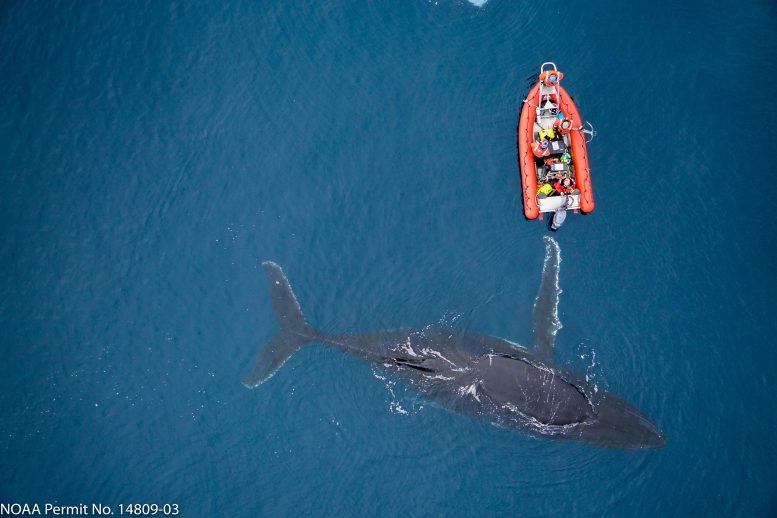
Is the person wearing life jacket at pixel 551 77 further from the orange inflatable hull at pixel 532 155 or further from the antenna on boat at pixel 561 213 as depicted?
the antenna on boat at pixel 561 213

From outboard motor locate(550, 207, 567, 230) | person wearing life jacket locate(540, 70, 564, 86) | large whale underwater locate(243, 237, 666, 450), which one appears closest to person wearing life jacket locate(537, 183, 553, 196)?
outboard motor locate(550, 207, 567, 230)

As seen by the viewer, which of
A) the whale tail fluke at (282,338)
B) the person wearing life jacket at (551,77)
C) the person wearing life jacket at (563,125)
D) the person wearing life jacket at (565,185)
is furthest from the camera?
the person wearing life jacket at (551,77)

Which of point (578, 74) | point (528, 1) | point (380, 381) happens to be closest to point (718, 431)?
point (380, 381)

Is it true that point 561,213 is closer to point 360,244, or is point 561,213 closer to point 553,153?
point 553,153

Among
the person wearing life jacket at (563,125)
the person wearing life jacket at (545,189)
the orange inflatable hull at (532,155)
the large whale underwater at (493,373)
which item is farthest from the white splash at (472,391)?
the person wearing life jacket at (563,125)

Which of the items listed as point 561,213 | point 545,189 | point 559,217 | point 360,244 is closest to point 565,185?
point 545,189

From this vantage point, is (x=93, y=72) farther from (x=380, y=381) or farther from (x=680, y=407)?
(x=680, y=407)
